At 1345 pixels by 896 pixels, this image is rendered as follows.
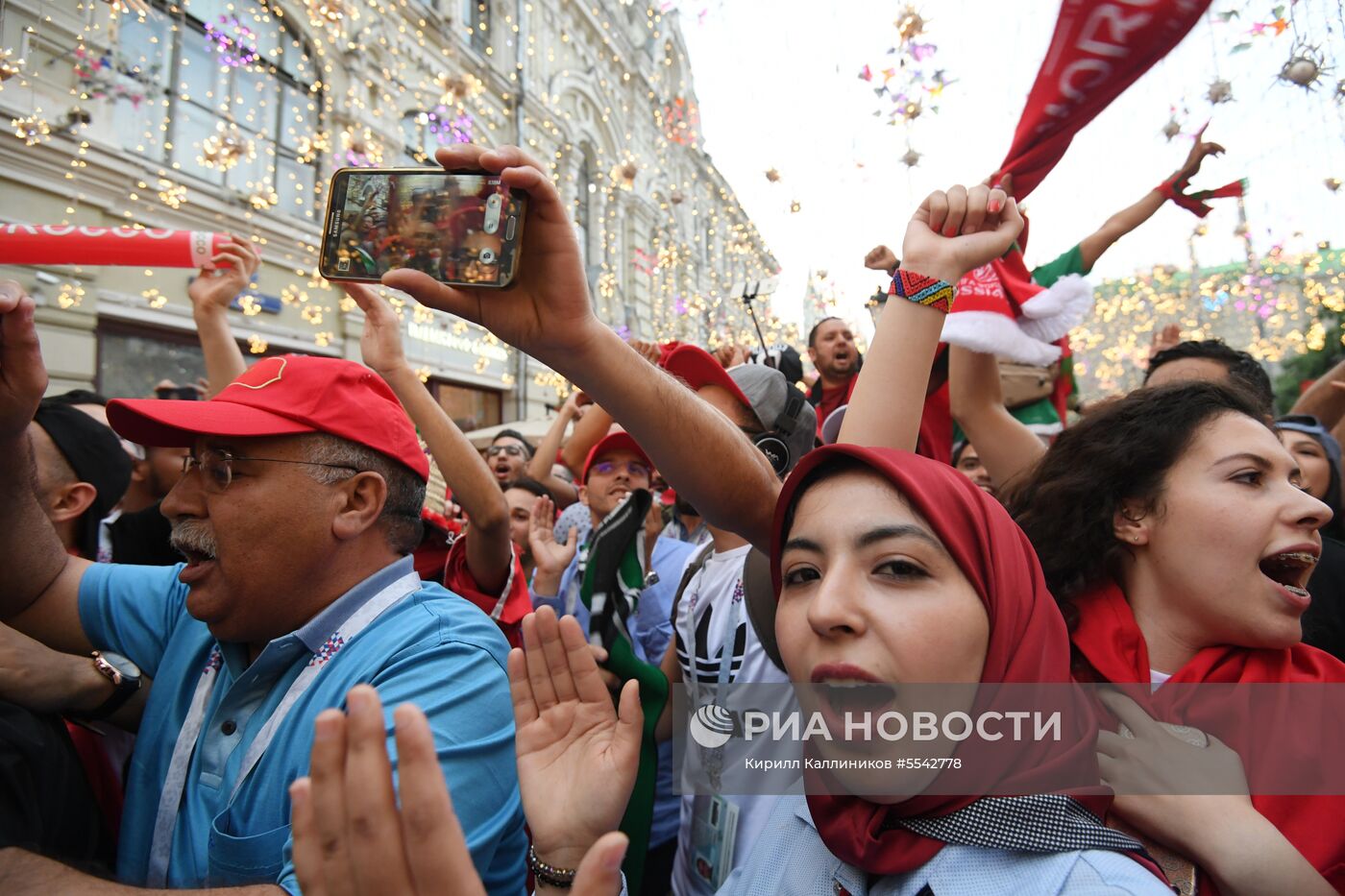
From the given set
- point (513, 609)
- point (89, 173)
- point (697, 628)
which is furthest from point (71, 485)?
point (89, 173)

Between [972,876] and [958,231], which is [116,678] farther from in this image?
[958,231]

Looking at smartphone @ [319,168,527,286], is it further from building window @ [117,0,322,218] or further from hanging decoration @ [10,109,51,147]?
building window @ [117,0,322,218]

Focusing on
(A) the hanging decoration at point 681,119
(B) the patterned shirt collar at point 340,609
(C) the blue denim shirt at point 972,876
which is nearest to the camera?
(C) the blue denim shirt at point 972,876

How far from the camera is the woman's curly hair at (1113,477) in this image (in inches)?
59.9

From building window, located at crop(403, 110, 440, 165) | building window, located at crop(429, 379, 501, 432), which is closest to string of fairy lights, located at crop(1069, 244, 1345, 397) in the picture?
building window, located at crop(429, 379, 501, 432)

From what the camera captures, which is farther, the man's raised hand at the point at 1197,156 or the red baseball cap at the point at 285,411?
the man's raised hand at the point at 1197,156

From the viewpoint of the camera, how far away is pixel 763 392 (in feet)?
7.39

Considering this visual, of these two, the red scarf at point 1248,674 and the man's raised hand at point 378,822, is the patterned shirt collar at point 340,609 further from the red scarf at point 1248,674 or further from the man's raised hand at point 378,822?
the red scarf at point 1248,674

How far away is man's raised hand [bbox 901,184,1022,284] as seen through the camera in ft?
5.02

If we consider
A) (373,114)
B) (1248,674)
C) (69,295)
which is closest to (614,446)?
(1248,674)

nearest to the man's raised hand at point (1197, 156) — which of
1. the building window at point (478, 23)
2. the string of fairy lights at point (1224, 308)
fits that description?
the string of fairy lights at point (1224, 308)

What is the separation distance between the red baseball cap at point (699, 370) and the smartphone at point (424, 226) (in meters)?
1.01

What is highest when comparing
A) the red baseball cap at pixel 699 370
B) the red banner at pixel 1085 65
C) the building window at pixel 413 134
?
the building window at pixel 413 134

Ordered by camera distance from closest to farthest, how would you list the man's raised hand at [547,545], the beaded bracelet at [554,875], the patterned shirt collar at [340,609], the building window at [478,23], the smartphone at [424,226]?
1. the beaded bracelet at [554,875]
2. the smartphone at [424,226]
3. the patterned shirt collar at [340,609]
4. the man's raised hand at [547,545]
5. the building window at [478,23]
